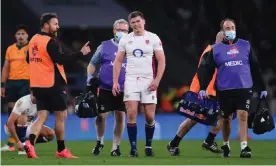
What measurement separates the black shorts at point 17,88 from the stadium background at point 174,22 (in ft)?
25.7

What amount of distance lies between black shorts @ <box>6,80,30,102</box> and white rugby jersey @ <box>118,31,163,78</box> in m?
4.21

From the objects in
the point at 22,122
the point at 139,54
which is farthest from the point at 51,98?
the point at 22,122

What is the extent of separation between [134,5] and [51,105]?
1314 centimetres

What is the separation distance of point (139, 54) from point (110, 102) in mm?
1354

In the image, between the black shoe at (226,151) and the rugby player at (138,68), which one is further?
the black shoe at (226,151)

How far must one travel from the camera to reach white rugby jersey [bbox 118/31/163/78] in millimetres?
14109

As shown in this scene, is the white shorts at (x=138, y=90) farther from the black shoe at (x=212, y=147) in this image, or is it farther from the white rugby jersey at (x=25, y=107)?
the white rugby jersey at (x=25, y=107)

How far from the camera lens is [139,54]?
556 inches

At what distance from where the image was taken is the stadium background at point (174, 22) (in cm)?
2633

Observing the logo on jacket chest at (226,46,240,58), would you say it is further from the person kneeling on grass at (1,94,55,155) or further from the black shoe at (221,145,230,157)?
the person kneeling on grass at (1,94,55,155)

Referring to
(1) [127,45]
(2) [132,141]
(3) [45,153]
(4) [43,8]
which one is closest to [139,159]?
(2) [132,141]

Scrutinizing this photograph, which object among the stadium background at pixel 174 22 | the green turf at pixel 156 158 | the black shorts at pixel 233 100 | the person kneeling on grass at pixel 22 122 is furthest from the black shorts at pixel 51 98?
the stadium background at pixel 174 22

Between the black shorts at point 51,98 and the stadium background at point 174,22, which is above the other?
the stadium background at point 174,22

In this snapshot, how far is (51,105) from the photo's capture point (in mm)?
13914
